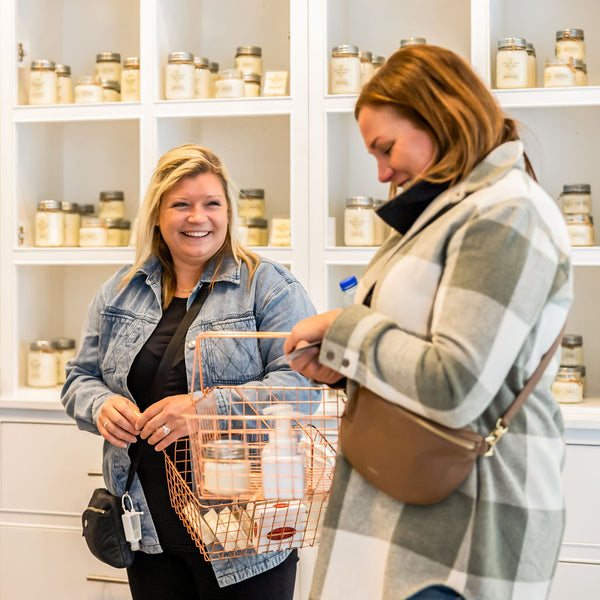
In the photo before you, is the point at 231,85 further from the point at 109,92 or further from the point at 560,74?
the point at 560,74

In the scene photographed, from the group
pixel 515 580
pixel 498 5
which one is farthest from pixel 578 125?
pixel 515 580

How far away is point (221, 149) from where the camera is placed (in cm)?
253

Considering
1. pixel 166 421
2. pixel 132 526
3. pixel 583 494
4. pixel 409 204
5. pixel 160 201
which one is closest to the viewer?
pixel 409 204

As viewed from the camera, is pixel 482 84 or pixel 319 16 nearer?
pixel 482 84

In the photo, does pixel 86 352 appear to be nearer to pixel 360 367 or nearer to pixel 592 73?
pixel 360 367

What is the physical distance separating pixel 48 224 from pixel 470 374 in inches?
71.6

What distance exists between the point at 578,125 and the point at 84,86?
1.40m

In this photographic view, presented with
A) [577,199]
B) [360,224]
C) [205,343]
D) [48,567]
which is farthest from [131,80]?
[48,567]

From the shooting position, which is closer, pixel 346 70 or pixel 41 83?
pixel 346 70

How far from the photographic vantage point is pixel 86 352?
1615 millimetres

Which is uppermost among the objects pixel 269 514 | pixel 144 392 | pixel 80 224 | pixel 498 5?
pixel 498 5

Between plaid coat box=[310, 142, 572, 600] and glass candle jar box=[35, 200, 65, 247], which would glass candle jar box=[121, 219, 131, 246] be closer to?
glass candle jar box=[35, 200, 65, 247]

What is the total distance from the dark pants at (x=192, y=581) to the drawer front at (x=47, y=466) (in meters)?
0.77

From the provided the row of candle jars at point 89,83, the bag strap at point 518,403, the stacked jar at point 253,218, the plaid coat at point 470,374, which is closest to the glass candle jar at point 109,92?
the row of candle jars at point 89,83
